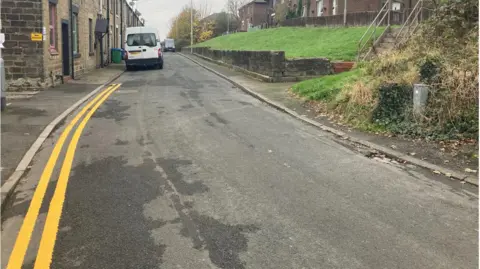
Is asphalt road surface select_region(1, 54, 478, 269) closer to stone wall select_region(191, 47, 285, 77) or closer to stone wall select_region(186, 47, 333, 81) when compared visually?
stone wall select_region(186, 47, 333, 81)

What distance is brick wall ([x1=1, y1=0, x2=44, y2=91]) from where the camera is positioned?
1521 centimetres

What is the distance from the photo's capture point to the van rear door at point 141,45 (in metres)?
28.6

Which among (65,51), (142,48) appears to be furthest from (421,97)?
(142,48)

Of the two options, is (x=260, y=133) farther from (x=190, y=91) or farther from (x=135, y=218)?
(x=190, y=91)

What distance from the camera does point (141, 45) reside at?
1142 inches

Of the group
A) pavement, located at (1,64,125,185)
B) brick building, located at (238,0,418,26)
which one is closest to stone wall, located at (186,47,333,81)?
pavement, located at (1,64,125,185)

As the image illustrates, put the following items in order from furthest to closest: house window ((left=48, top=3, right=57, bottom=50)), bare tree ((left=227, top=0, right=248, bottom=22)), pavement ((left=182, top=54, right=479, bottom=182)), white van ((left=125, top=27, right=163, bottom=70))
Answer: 1. bare tree ((left=227, top=0, right=248, bottom=22))
2. white van ((left=125, top=27, right=163, bottom=70))
3. house window ((left=48, top=3, right=57, bottom=50))
4. pavement ((left=182, top=54, right=479, bottom=182))

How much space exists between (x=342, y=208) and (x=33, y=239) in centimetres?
320

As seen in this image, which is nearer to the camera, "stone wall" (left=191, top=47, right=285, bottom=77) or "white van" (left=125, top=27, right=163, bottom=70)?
"stone wall" (left=191, top=47, right=285, bottom=77)

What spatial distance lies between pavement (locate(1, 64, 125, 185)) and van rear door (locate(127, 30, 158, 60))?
10.1 meters

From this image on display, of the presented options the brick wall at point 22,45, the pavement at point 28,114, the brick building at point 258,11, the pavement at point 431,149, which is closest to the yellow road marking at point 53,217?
the pavement at point 28,114

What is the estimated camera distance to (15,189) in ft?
19.2

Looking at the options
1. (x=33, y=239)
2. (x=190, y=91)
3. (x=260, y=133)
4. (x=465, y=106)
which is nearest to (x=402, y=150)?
(x=465, y=106)

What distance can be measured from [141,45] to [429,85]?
74.6 ft
